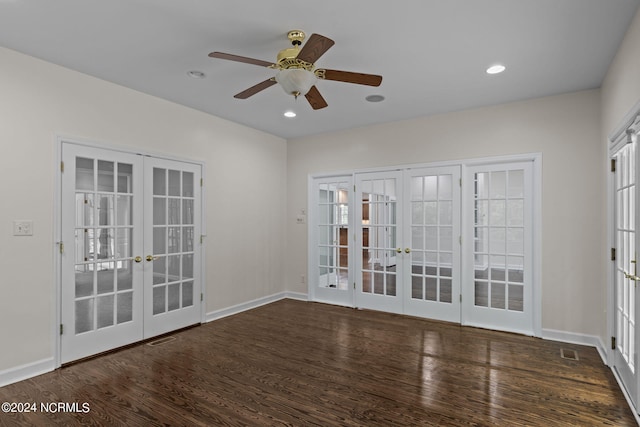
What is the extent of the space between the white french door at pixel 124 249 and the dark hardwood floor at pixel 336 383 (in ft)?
1.02

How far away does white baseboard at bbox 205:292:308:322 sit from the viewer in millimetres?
4639

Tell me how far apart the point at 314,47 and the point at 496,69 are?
192 centimetres

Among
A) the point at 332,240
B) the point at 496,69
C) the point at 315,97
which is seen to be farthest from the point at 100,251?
the point at 496,69

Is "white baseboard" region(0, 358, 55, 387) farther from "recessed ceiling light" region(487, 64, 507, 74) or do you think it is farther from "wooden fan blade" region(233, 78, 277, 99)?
"recessed ceiling light" region(487, 64, 507, 74)

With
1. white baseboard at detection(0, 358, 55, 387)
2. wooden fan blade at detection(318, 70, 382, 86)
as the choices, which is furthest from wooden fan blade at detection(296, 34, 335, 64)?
white baseboard at detection(0, 358, 55, 387)

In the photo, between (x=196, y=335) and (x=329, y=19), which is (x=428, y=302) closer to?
(x=196, y=335)

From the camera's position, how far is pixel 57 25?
2.52 metres

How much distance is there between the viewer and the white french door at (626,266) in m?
2.47

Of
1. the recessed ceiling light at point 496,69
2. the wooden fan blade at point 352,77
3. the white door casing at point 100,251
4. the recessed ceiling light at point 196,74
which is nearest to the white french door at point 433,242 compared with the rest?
the recessed ceiling light at point 496,69

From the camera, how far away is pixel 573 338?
3779 millimetres

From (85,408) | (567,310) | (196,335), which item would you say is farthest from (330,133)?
(85,408)

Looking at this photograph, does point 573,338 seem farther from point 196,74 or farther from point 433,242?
point 196,74

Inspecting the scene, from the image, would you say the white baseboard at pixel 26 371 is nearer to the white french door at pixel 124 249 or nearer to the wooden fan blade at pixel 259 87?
the white french door at pixel 124 249

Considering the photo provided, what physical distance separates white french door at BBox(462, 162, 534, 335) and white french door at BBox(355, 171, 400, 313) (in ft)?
3.00
